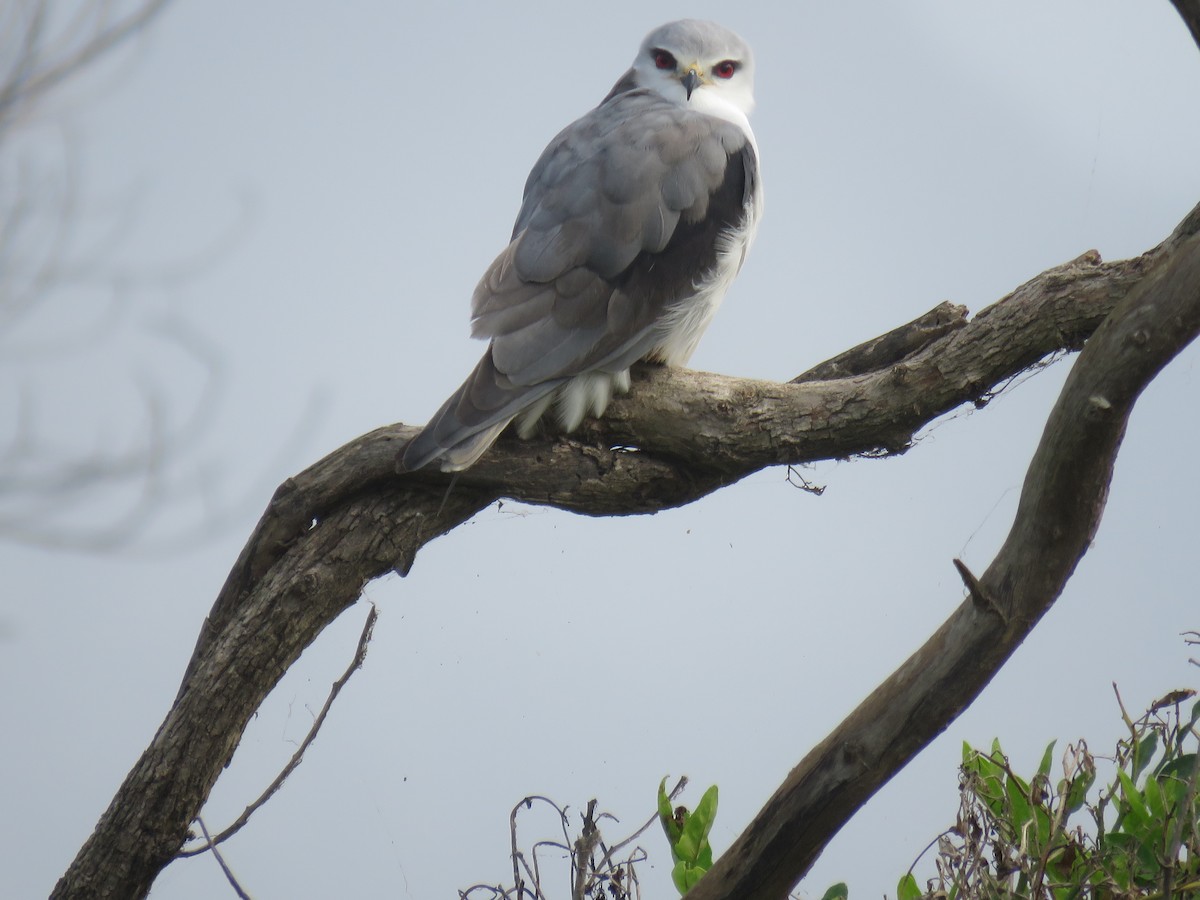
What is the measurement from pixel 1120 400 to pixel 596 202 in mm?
1445

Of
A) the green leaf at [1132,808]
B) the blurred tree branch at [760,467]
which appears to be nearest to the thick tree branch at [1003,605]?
the blurred tree branch at [760,467]

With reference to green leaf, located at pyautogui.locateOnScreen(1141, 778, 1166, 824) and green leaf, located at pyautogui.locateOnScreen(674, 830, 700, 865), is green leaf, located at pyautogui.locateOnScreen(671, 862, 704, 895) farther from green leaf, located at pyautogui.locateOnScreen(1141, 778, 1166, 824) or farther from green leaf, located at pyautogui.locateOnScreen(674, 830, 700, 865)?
green leaf, located at pyautogui.locateOnScreen(1141, 778, 1166, 824)

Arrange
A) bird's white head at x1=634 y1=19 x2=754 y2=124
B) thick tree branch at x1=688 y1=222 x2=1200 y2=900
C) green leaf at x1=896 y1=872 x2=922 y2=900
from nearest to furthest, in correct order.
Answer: thick tree branch at x1=688 y1=222 x2=1200 y2=900 → green leaf at x1=896 y1=872 x2=922 y2=900 → bird's white head at x1=634 y1=19 x2=754 y2=124

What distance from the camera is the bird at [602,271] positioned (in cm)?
277

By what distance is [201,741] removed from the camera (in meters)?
2.63

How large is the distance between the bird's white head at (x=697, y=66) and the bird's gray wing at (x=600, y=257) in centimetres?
51

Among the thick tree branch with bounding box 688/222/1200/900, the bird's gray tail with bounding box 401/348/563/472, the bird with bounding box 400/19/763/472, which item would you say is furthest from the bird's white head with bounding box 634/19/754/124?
the thick tree branch with bounding box 688/222/1200/900

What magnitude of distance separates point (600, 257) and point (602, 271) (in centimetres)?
4

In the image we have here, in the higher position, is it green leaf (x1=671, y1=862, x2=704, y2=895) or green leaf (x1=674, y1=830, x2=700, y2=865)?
green leaf (x1=674, y1=830, x2=700, y2=865)

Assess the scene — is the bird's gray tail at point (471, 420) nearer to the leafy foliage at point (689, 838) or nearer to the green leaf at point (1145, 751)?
the leafy foliage at point (689, 838)

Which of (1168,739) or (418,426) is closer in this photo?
(1168,739)

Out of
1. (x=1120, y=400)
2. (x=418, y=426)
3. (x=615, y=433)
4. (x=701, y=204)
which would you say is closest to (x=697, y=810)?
(x=615, y=433)

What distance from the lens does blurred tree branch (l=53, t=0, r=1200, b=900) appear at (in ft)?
7.32

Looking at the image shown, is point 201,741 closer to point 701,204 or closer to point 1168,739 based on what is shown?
point 701,204
